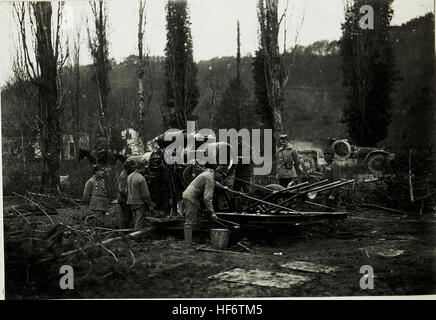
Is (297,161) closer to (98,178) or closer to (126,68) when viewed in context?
(98,178)

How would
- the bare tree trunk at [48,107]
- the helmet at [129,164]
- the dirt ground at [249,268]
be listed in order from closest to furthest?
the dirt ground at [249,268]
the helmet at [129,164]
the bare tree trunk at [48,107]

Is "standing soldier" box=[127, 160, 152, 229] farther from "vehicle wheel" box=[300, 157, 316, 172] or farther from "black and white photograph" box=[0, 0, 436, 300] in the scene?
"vehicle wheel" box=[300, 157, 316, 172]

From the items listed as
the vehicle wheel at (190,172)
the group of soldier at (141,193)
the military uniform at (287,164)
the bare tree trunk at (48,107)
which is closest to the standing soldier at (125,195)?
the group of soldier at (141,193)

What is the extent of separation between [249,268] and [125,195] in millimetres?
3210

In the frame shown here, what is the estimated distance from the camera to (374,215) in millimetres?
9883

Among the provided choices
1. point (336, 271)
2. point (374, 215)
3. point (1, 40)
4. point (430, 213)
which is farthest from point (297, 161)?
point (1, 40)

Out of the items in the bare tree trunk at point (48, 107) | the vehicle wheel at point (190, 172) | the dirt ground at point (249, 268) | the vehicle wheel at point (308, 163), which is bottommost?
the dirt ground at point (249, 268)

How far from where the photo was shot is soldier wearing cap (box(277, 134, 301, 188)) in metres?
9.59

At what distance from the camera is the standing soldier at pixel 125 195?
859 centimetres

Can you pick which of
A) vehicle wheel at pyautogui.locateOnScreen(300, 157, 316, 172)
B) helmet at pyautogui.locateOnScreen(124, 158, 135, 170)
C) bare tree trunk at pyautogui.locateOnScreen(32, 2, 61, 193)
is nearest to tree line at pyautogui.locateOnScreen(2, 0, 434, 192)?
bare tree trunk at pyautogui.locateOnScreen(32, 2, 61, 193)

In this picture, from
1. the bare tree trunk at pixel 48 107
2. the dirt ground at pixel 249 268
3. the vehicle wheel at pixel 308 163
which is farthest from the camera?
the vehicle wheel at pixel 308 163

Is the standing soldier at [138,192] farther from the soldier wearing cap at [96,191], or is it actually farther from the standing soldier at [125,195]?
the soldier wearing cap at [96,191]

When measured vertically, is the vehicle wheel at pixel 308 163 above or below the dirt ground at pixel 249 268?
above

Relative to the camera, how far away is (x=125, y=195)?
28.3ft
